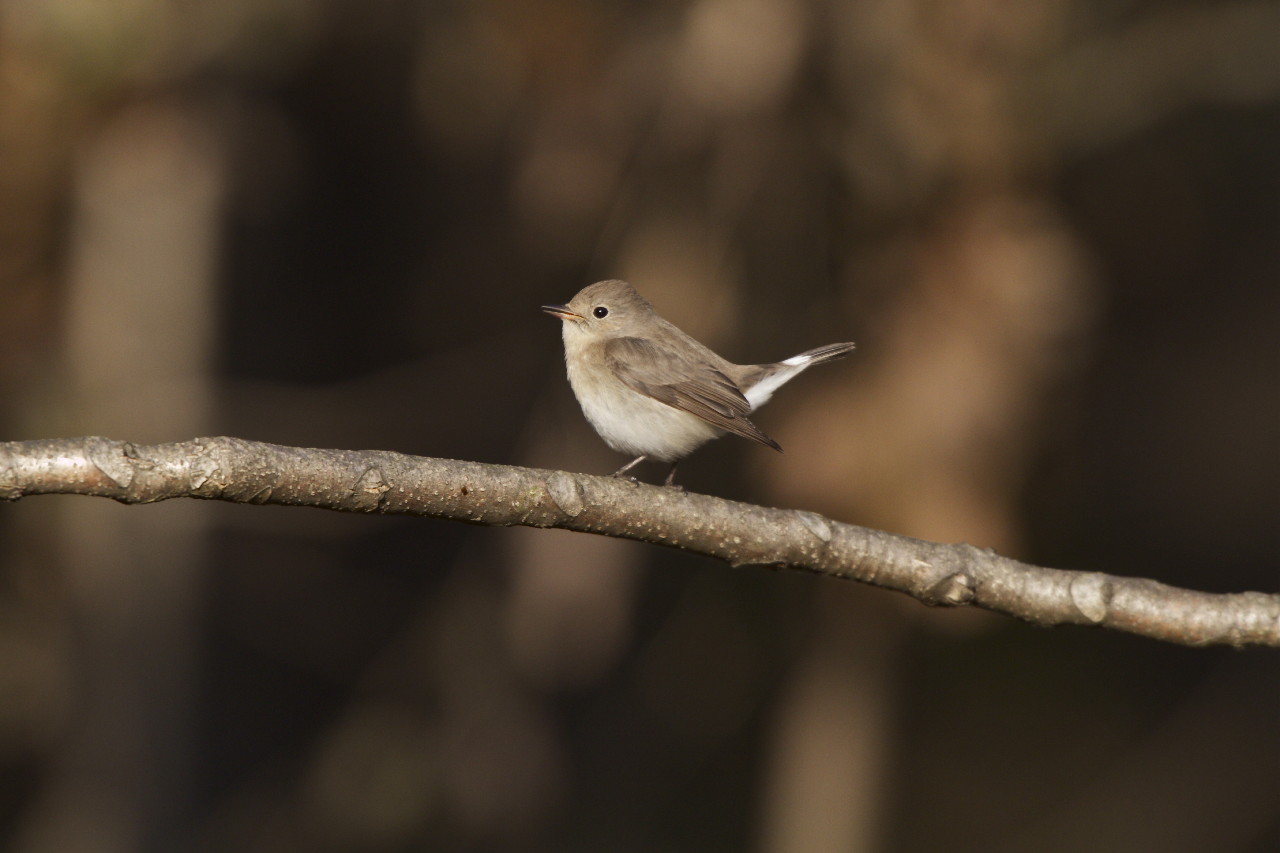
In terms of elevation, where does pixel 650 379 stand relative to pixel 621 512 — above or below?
above

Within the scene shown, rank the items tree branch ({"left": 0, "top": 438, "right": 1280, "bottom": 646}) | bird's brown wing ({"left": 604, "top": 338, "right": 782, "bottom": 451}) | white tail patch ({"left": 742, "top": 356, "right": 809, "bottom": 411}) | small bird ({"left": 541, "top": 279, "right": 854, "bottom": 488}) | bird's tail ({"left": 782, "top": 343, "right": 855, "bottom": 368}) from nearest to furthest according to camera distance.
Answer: tree branch ({"left": 0, "top": 438, "right": 1280, "bottom": 646}) < bird's brown wing ({"left": 604, "top": 338, "right": 782, "bottom": 451}) < small bird ({"left": 541, "top": 279, "right": 854, "bottom": 488}) < bird's tail ({"left": 782, "top": 343, "right": 855, "bottom": 368}) < white tail patch ({"left": 742, "top": 356, "right": 809, "bottom": 411})

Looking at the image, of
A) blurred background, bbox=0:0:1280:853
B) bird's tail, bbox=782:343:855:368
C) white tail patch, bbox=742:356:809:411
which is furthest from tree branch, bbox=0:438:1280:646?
blurred background, bbox=0:0:1280:853

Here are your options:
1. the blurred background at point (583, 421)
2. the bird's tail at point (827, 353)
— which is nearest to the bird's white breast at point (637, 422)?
the bird's tail at point (827, 353)

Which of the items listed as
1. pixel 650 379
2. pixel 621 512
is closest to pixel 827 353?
pixel 650 379

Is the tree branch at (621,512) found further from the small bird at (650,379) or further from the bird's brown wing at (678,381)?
the bird's brown wing at (678,381)

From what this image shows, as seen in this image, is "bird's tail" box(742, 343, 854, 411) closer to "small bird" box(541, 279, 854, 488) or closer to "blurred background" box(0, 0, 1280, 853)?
"small bird" box(541, 279, 854, 488)

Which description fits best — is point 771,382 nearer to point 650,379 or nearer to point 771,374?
point 771,374
